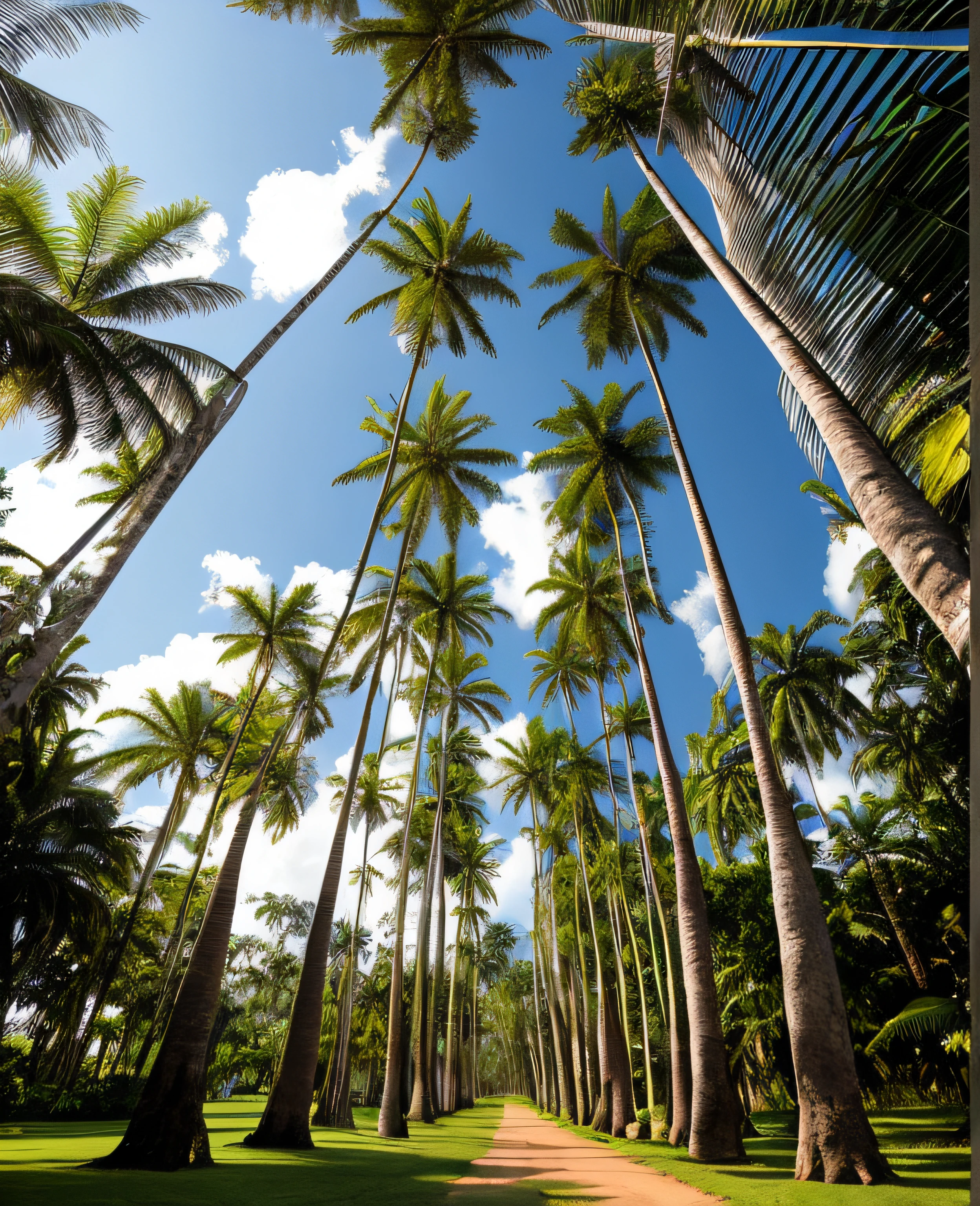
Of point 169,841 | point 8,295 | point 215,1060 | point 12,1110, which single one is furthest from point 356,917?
point 215,1060

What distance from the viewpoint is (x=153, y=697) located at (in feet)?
82.3

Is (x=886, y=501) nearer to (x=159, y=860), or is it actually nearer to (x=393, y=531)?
(x=393, y=531)

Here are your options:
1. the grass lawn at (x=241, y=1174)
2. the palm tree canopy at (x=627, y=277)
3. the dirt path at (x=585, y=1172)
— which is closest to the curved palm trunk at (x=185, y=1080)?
the grass lawn at (x=241, y=1174)

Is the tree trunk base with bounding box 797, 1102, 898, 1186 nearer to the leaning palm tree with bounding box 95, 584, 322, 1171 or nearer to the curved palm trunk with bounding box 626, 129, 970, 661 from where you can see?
the curved palm trunk with bounding box 626, 129, 970, 661

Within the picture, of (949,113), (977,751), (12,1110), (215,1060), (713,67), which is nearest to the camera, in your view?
(977,751)

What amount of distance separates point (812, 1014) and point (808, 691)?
2280 cm

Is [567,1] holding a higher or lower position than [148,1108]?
higher

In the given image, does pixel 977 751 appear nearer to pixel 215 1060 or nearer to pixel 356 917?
pixel 356 917

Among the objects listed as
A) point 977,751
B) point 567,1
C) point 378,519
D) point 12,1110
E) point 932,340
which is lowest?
point 12,1110

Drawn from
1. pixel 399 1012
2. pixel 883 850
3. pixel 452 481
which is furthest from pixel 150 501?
pixel 883 850

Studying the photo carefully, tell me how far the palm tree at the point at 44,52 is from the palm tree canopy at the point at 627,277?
486 inches

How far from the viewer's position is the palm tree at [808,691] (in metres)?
26.8

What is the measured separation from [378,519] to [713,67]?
37.8 feet

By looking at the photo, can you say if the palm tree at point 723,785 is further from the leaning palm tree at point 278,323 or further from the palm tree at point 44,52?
the palm tree at point 44,52
